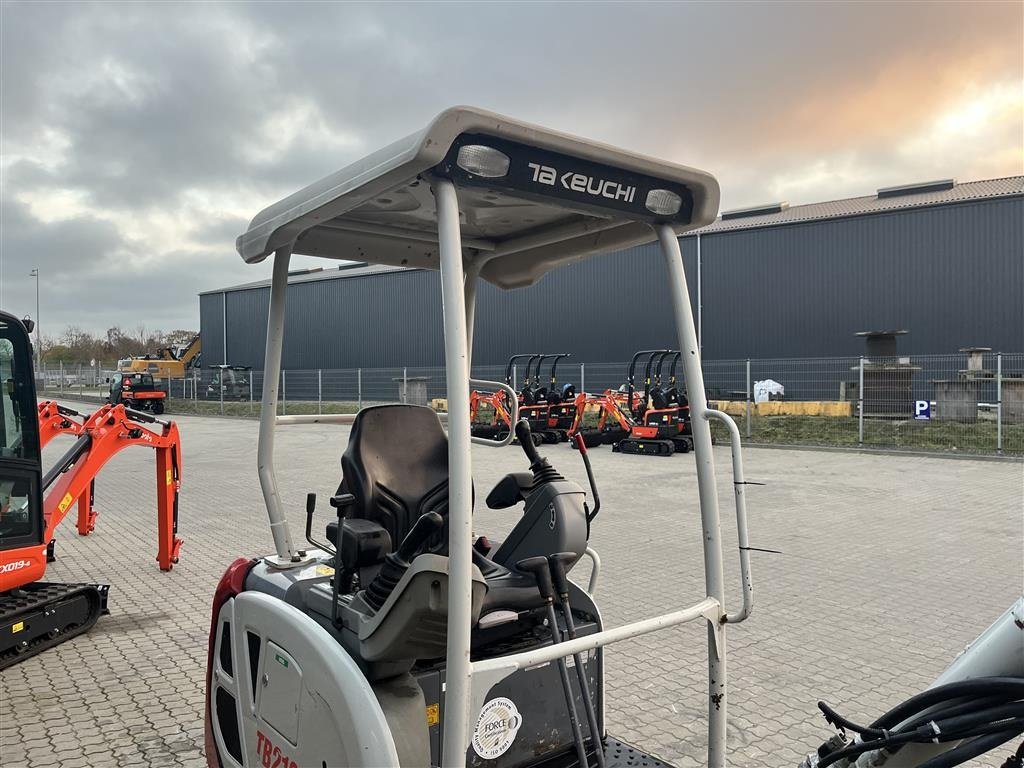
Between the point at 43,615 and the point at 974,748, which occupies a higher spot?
the point at 974,748

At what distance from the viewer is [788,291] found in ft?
86.7

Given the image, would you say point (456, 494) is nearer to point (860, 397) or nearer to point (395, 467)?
point (395, 467)

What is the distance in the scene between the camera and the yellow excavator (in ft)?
124

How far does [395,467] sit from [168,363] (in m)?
39.5

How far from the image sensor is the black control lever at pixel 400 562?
2.18 metres

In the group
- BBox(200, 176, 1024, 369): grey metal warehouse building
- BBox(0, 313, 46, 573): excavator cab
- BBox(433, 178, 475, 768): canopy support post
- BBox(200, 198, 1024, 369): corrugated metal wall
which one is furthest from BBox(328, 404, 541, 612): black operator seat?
BBox(200, 176, 1024, 369): grey metal warehouse building

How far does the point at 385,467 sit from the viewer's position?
3055 millimetres

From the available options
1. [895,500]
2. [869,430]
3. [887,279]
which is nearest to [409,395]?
[869,430]

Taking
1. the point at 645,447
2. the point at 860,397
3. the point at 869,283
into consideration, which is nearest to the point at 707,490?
the point at 645,447

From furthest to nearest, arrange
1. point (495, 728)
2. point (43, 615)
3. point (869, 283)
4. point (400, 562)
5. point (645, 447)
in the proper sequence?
point (869, 283) < point (645, 447) < point (43, 615) < point (495, 728) < point (400, 562)

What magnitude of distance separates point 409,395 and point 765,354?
39.3 ft

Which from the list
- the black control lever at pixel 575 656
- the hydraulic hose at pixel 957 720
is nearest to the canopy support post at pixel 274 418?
the black control lever at pixel 575 656

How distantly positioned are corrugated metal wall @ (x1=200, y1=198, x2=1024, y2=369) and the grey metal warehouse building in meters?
0.04

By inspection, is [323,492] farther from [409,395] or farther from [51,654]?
[409,395]
